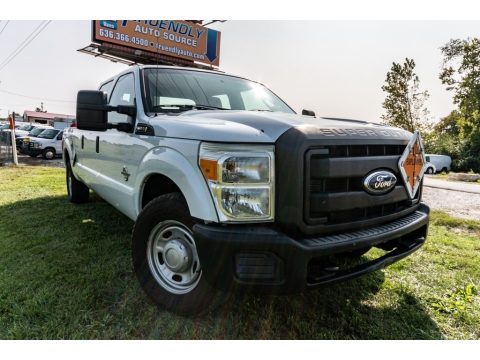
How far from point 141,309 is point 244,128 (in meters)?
1.51

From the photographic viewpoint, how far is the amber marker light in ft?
6.58

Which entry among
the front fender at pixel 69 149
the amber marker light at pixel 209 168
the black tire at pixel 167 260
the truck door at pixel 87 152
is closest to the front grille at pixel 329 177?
the amber marker light at pixel 209 168

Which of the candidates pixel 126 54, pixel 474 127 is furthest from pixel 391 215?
pixel 474 127

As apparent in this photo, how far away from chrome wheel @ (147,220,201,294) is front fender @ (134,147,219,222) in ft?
0.89

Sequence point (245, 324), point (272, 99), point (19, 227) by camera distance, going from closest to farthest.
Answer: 1. point (245, 324)
2. point (272, 99)
3. point (19, 227)

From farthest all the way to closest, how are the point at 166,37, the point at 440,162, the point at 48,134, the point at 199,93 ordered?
the point at 440,162
the point at 166,37
the point at 48,134
the point at 199,93

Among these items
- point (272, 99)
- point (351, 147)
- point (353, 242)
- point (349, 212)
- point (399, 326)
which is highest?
point (272, 99)

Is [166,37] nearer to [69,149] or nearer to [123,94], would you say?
[69,149]

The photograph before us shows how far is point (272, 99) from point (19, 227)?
3.59 metres

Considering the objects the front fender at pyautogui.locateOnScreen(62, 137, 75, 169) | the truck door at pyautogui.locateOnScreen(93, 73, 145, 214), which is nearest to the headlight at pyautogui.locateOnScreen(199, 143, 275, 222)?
the truck door at pyautogui.locateOnScreen(93, 73, 145, 214)

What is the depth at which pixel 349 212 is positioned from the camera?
2.24 m

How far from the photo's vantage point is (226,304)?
260 centimetres

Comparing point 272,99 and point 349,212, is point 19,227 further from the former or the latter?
point 349,212

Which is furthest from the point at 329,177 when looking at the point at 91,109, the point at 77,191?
the point at 77,191
